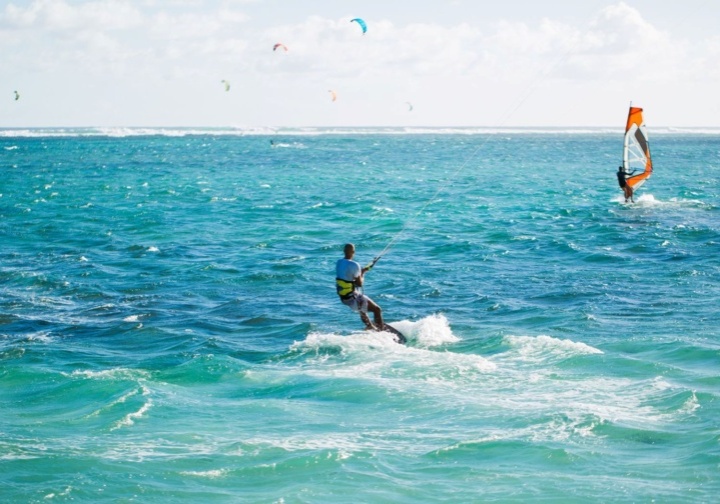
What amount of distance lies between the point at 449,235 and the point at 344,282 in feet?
50.0

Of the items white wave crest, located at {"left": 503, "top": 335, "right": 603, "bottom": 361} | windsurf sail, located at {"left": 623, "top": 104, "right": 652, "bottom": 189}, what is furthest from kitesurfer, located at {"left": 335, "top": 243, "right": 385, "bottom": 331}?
windsurf sail, located at {"left": 623, "top": 104, "right": 652, "bottom": 189}

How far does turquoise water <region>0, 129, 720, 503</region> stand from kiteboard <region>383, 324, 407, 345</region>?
0.21 meters

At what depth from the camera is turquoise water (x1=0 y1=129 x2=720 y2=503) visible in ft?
35.0

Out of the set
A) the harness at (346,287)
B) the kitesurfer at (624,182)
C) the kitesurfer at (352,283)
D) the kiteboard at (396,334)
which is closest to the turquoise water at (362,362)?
the kiteboard at (396,334)

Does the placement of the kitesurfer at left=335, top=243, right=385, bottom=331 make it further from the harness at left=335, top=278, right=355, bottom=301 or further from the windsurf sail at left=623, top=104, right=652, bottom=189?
the windsurf sail at left=623, top=104, right=652, bottom=189

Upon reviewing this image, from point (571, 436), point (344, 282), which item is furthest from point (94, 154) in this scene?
point (571, 436)

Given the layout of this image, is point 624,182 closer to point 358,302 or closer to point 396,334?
point 396,334

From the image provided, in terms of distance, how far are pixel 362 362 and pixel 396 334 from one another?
1491 mm

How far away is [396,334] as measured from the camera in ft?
54.6

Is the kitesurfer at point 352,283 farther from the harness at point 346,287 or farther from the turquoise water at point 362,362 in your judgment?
the turquoise water at point 362,362

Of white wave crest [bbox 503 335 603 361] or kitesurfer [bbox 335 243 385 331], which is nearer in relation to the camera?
white wave crest [bbox 503 335 603 361]

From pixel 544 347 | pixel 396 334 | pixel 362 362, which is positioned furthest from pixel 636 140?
pixel 362 362

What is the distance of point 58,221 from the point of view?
35.2 metres

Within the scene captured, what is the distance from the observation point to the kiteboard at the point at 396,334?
54.2ft
